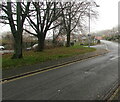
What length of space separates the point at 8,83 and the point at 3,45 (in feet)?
65.2

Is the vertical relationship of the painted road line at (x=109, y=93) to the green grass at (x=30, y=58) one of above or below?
below

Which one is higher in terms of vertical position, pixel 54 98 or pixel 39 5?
pixel 39 5

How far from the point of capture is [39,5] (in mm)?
10695

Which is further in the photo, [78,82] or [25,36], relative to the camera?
[25,36]

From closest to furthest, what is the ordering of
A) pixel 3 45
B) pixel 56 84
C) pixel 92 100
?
1. pixel 92 100
2. pixel 56 84
3. pixel 3 45

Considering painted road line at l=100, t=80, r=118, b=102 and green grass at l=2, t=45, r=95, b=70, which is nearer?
painted road line at l=100, t=80, r=118, b=102

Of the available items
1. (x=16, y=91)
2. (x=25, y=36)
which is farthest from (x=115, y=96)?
(x=25, y=36)

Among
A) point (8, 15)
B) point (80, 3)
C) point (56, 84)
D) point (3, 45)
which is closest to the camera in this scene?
point (56, 84)

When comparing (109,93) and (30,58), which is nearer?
(109,93)

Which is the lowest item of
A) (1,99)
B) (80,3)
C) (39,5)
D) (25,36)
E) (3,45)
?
(1,99)

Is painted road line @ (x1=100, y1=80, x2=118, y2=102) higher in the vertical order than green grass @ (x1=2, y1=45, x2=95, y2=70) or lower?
lower

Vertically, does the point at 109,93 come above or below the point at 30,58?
below

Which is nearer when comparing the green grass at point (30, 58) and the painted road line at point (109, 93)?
the painted road line at point (109, 93)

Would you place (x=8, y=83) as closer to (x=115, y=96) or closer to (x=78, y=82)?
(x=78, y=82)
